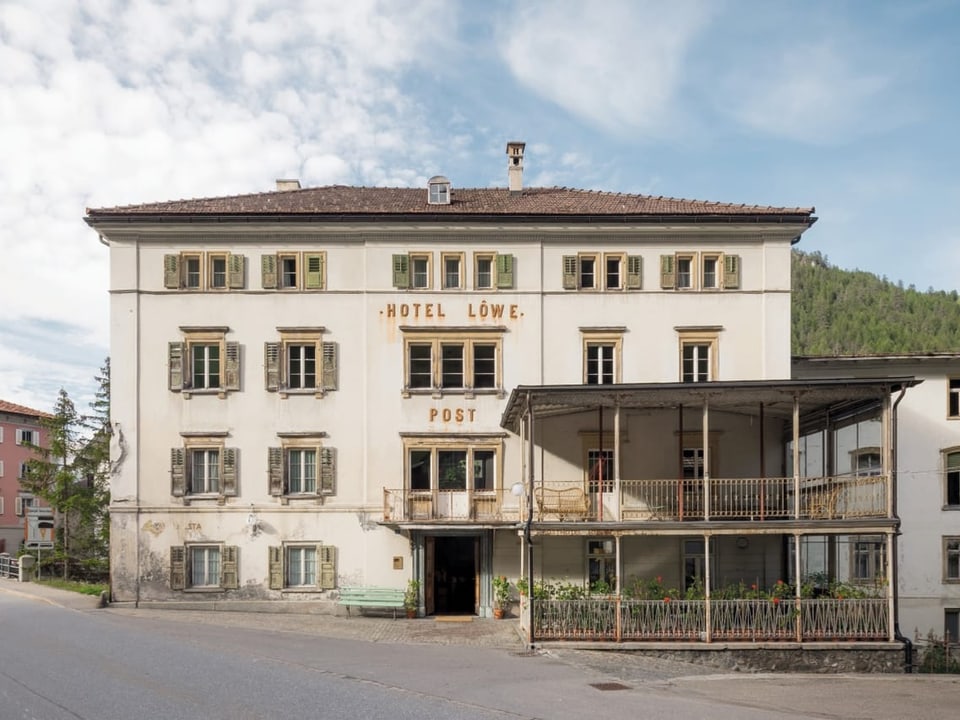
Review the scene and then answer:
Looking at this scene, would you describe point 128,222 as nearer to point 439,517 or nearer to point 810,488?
point 439,517

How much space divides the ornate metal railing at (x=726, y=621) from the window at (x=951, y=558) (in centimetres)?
1011

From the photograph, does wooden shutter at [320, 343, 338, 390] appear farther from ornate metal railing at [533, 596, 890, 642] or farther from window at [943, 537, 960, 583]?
window at [943, 537, 960, 583]

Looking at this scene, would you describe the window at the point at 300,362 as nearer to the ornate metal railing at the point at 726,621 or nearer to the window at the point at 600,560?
the window at the point at 600,560

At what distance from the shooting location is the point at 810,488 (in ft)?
77.0

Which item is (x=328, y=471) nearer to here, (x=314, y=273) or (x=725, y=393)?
(x=314, y=273)

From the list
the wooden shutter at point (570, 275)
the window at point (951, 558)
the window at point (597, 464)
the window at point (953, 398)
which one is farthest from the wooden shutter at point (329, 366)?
the window at point (951, 558)

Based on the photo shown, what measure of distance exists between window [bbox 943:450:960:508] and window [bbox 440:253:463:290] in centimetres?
1633

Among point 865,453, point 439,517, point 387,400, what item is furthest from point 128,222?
point 865,453

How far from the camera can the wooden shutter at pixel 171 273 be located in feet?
93.3

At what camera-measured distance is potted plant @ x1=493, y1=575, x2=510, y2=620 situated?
88.8 feet

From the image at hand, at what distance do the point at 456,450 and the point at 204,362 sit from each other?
811 cm

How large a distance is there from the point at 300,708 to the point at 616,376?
647 inches

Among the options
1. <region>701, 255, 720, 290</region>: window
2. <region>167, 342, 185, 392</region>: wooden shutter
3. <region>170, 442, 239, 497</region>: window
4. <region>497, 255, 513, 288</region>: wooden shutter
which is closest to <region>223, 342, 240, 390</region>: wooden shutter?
<region>167, 342, 185, 392</region>: wooden shutter

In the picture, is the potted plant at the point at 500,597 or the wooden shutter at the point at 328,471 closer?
the potted plant at the point at 500,597
